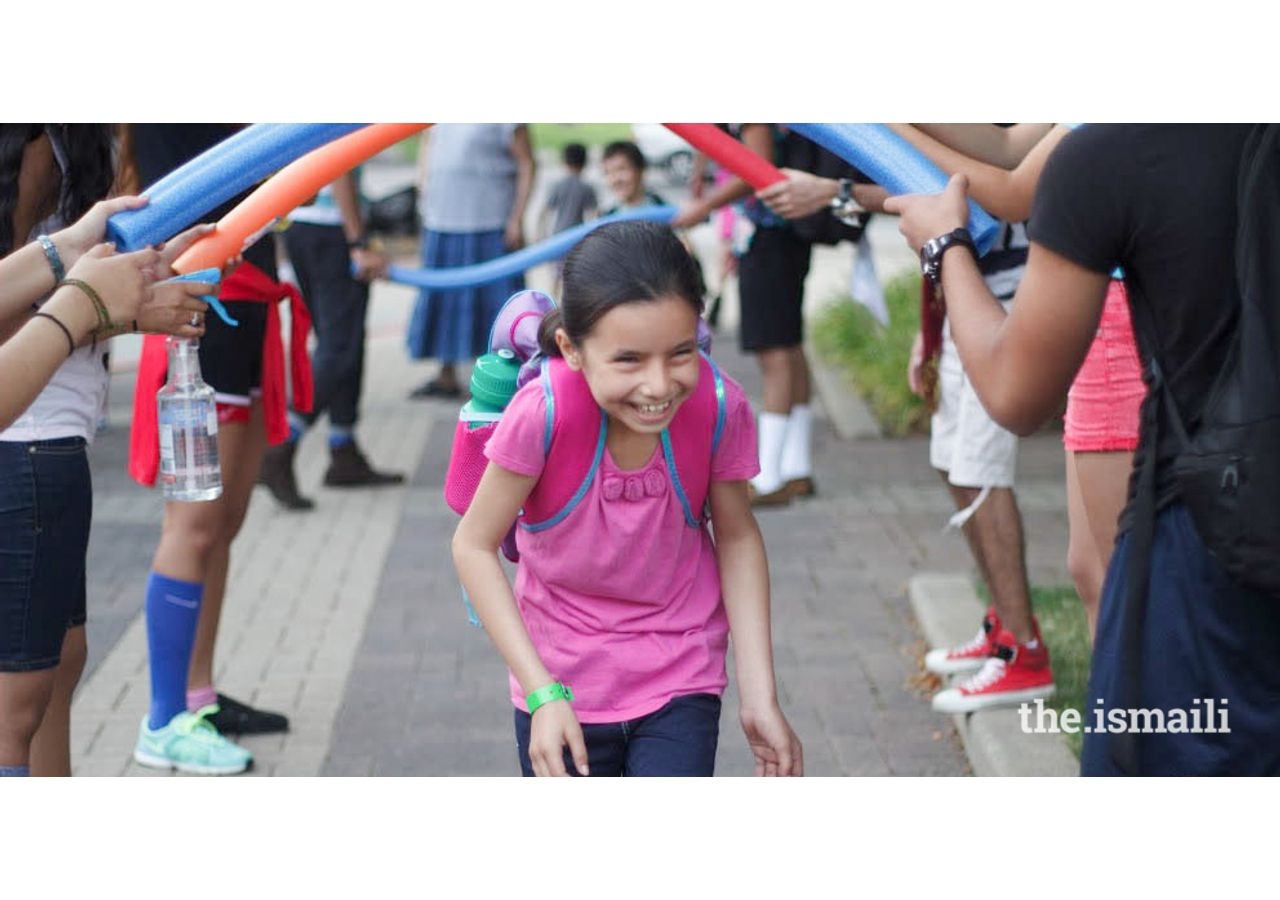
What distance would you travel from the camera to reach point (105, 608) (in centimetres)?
692

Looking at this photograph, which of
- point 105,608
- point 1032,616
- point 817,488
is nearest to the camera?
point 1032,616

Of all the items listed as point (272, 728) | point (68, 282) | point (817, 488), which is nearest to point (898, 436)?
point (817, 488)

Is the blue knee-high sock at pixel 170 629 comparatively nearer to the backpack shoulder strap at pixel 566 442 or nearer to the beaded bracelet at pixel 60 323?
the beaded bracelet at pixel 60 323

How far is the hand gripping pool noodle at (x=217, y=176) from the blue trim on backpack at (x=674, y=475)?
0.94 metres

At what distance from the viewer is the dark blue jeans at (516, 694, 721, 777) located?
124 inches

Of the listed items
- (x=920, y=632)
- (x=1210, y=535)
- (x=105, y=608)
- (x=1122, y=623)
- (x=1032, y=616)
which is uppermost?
(x=1210, y=535)

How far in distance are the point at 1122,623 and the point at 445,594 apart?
4788 mm

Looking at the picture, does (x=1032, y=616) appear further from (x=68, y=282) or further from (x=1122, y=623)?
(x=68, y=282)

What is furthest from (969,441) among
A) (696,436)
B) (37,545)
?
(37,545)

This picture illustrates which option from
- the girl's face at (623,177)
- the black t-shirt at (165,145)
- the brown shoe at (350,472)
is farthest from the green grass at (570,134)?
the black t-shirt at (165,145)

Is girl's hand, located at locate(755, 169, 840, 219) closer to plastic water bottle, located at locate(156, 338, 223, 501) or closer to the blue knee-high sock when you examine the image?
plastic water bottle, located at locate(156, 338, 223, 501)

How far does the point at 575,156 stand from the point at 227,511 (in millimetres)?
6786

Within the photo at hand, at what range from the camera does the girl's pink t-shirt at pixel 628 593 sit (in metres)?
3.16

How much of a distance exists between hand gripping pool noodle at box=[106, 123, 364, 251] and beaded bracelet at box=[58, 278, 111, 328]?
1.00 feet
